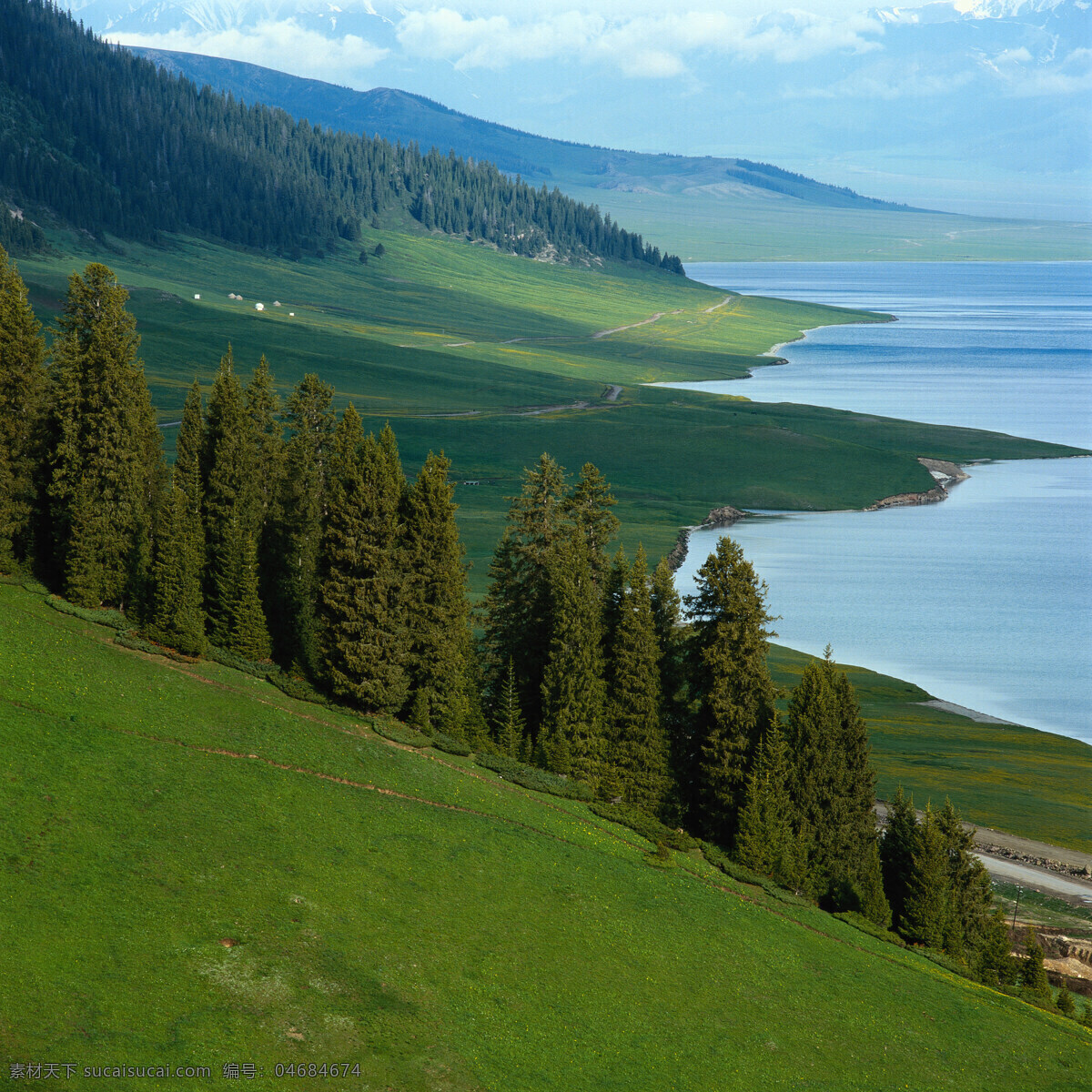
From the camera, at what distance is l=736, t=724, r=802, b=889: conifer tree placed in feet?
170

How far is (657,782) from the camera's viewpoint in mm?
57844

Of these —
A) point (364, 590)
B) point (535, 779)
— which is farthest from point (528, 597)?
point (535, 779)

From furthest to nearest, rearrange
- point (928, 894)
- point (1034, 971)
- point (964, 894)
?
point (964, 894), point (928, 894), point (1034, 971)

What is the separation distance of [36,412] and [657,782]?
35574mm

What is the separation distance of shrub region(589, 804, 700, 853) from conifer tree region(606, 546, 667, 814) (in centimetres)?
487

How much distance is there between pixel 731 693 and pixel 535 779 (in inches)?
426

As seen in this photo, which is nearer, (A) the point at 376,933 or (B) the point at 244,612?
(A) the point at 376,933

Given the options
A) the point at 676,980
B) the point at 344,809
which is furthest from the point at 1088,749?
the point at 344,809

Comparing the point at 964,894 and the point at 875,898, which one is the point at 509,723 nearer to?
the point at 875,898

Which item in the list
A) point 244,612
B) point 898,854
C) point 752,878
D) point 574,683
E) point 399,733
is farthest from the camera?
point 574,683

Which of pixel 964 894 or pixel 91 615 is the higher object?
pixel 91 615

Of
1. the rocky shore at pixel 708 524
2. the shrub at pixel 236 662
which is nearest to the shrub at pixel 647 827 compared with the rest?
the shrub at pixel 236 662

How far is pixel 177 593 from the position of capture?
5266cm

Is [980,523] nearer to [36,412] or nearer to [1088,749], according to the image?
[1088,749]
